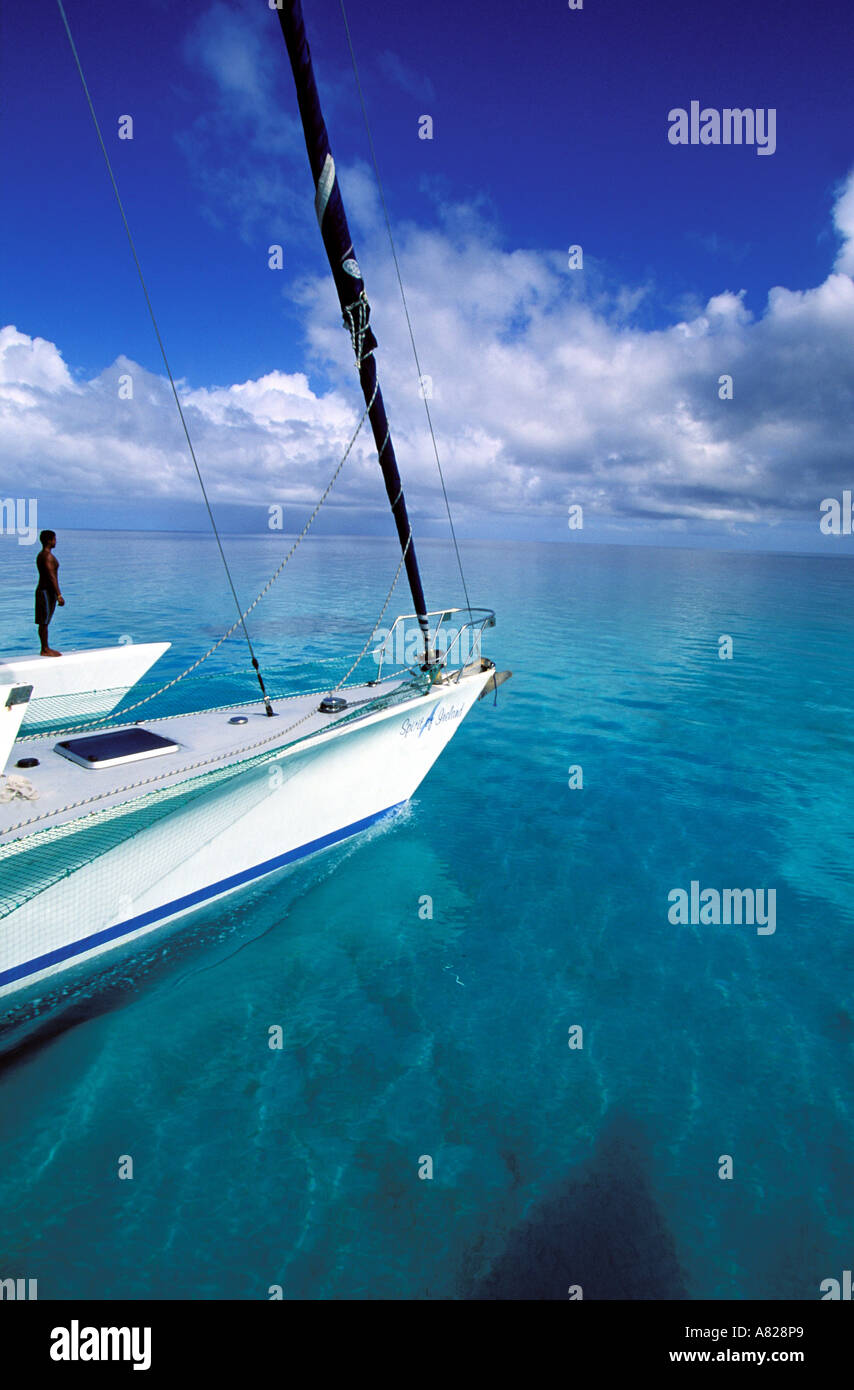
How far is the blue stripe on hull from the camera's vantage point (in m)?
7.31

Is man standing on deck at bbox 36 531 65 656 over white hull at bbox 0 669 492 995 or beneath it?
over

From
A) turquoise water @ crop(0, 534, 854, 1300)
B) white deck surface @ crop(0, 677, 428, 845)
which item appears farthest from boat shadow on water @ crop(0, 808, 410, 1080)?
white deck surface @ crop(0, 677, 428, 845)

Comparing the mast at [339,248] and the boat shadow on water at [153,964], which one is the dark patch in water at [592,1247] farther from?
the mast at [339,248]

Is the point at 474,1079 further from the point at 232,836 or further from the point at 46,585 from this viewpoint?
the point at 46,585

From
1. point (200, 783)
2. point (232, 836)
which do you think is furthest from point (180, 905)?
point (200, 783)

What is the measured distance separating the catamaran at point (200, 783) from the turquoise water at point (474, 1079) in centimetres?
79

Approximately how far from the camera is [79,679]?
12555 millimetres

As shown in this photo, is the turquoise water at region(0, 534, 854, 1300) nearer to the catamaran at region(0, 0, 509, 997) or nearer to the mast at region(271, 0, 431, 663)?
the catamaran at region(0, 0, 509, 997)

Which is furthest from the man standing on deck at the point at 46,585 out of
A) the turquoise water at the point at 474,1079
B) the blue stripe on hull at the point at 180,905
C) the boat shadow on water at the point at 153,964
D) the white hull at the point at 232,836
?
the turquoise water at the point at 474,1079

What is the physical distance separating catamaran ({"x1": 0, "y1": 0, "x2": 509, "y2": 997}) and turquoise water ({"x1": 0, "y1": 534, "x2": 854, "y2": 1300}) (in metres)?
0.79

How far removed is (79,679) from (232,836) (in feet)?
19.6

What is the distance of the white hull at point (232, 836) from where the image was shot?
728cm
